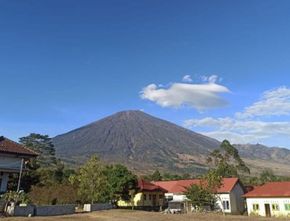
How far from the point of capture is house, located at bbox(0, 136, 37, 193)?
40969mm

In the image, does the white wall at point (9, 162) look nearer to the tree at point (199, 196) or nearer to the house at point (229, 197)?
the tree at point (199, 196)

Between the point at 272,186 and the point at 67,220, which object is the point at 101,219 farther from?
the point at 272,186

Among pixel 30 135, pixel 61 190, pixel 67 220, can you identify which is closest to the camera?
pixel 67 220

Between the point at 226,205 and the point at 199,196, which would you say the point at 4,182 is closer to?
the point at 199,196

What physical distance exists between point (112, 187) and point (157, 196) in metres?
14.4

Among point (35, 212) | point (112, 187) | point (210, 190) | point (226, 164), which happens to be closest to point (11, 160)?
point (35, 212)

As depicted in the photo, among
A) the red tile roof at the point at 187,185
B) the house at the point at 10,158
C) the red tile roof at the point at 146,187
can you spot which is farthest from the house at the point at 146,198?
the house at the point at 10,158

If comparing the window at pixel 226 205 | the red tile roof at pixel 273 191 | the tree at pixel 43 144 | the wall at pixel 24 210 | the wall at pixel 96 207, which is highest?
the tree at pixel 43 144

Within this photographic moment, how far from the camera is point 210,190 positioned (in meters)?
59.1

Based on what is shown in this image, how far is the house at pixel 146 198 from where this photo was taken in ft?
212

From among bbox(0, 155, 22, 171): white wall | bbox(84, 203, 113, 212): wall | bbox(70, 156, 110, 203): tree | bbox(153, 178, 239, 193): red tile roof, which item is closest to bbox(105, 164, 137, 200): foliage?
bbox(70, 156, 110, 203): tree

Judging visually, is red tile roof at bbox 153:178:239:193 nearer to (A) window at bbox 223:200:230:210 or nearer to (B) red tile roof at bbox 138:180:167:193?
(A) window at bbox 223:200:230:210

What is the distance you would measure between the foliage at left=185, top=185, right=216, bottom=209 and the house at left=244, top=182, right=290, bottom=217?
234 inches

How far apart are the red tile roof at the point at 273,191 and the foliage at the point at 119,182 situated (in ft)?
59.0
